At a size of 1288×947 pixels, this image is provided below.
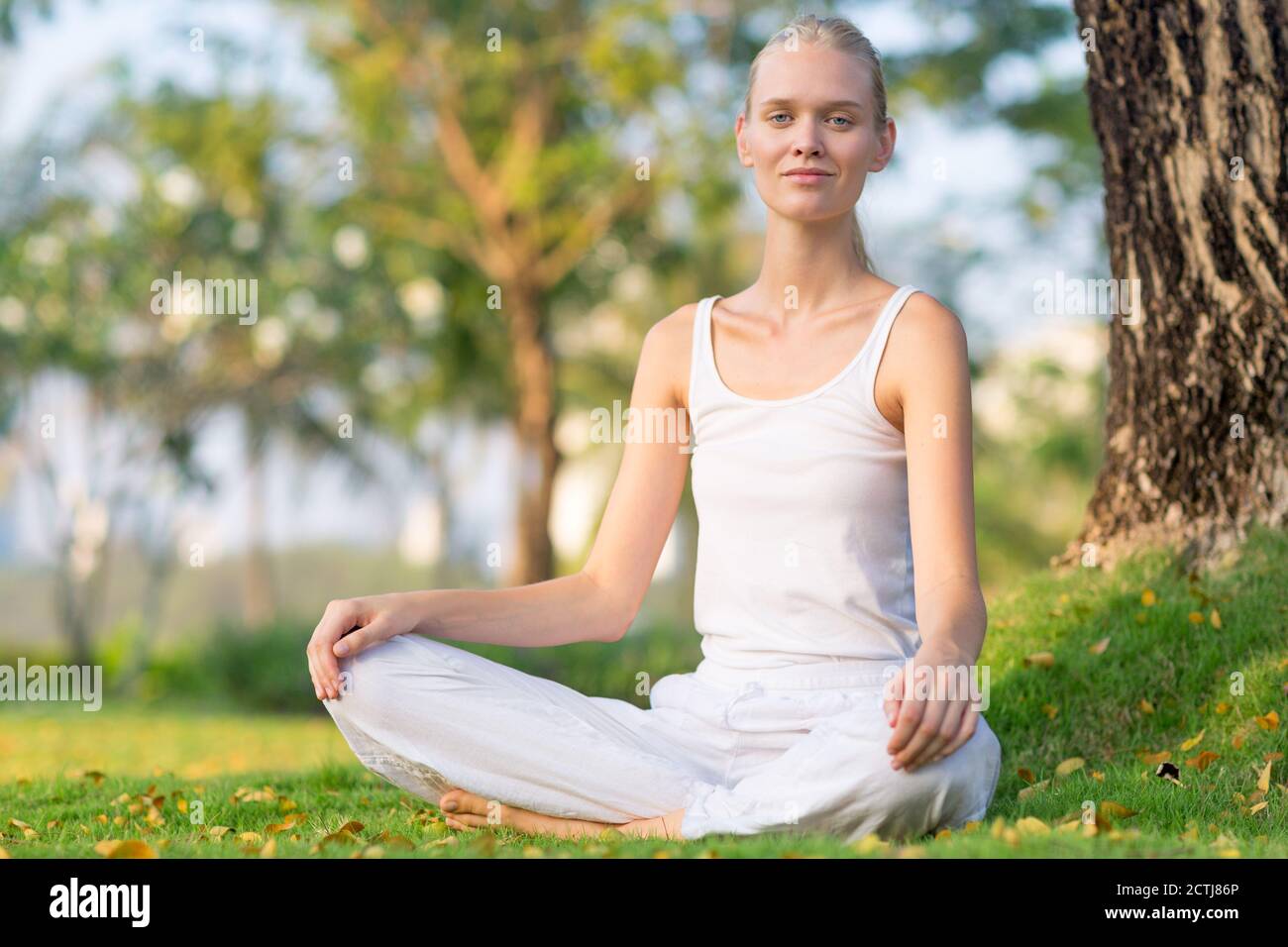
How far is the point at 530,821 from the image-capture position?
3.19m

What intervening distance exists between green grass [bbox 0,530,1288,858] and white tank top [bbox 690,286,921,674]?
1.59 ft

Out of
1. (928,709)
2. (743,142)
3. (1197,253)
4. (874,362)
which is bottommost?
(928,709)

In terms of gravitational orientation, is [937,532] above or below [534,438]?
below

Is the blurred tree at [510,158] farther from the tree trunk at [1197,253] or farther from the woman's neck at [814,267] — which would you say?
the woman's neck at [814,267]

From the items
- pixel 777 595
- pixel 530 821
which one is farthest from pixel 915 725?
pixel 530 821

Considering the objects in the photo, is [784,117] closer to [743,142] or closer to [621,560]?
[743,142]

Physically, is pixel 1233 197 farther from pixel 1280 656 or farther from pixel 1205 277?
pixel 1280 656

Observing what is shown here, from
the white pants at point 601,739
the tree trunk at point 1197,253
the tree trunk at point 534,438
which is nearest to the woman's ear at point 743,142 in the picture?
the white pants at point 601,739

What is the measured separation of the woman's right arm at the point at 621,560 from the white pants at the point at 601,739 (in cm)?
14

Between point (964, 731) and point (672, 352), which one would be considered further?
point (672, 352)

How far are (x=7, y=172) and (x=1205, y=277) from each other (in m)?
16.2

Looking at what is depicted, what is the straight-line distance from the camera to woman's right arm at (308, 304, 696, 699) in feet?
10.7

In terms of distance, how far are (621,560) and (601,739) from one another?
0.54 metres
